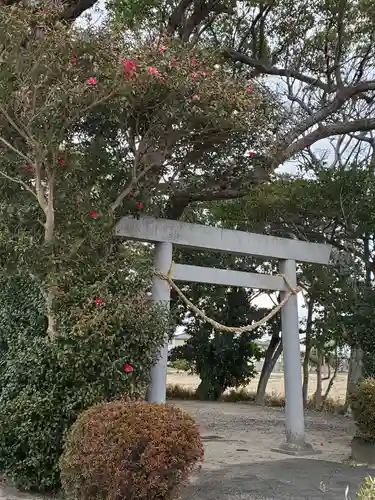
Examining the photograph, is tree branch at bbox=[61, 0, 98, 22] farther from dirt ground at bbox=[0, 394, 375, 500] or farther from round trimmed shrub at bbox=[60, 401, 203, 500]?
dirt ground at bbox=[0, 394, 375, 500]

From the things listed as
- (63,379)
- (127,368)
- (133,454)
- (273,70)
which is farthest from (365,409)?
(273,70)

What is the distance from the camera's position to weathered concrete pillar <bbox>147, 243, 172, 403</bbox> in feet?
19.4

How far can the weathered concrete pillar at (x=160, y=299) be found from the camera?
19.4ft

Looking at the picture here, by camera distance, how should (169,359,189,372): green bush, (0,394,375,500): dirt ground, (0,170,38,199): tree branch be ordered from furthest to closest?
(169,359,189,372): green bush, (0,170,38,199): tree branch, (0,394,375,500): dirt ground

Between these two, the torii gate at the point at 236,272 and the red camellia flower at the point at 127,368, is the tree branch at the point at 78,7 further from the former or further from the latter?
the red camellia flower at the point at 127,368

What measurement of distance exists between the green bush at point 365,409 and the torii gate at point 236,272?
917 millimetres

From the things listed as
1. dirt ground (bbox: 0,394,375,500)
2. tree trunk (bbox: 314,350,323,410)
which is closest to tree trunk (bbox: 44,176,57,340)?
dirt ground (bbox: 0,394,375,500)

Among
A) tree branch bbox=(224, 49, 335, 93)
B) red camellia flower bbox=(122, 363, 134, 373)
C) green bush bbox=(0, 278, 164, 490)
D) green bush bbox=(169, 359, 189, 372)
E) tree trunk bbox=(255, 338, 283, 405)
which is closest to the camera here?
green bush bbox=(0, 278, 164, 490)

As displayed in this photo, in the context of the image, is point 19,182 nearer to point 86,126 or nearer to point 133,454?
point 86,126

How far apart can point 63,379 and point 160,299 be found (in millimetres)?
1508

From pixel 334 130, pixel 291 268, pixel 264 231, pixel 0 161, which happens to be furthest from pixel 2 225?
pixel 264 231

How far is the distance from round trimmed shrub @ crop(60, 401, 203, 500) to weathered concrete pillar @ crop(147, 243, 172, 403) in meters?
1.77

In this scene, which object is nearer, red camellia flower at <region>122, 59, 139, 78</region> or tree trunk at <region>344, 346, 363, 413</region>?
red camellia flower at <region>122, 59, 139, 78</region>

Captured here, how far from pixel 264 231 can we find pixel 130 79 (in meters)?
6.76
